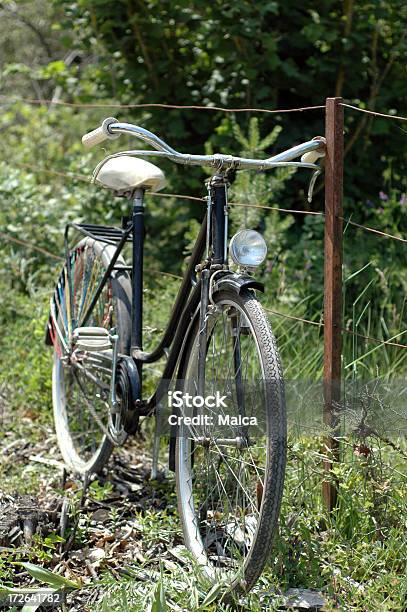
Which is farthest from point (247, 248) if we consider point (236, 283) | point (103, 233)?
point (103, 233)

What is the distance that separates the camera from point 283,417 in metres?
2.49

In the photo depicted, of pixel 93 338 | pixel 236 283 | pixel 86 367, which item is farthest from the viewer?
pixel 86 367

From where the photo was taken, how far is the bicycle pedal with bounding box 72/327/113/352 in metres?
3.60

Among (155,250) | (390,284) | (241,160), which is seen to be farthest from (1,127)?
(241,160)

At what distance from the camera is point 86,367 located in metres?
3.77

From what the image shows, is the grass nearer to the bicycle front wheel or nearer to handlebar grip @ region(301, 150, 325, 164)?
the bicycle front wheel

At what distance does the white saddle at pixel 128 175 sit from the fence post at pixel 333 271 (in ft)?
2.17

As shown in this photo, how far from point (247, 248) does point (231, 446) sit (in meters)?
0.57

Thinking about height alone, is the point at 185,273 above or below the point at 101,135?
below

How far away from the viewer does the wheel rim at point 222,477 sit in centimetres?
274

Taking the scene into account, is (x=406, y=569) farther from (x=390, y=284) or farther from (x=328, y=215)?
(x=390, y=284)
